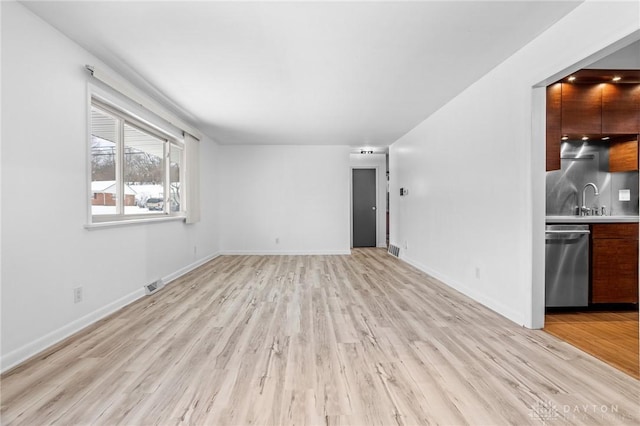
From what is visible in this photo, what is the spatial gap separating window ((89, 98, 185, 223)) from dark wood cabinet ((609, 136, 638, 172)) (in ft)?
17.9

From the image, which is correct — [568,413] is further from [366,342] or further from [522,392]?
[366,342]

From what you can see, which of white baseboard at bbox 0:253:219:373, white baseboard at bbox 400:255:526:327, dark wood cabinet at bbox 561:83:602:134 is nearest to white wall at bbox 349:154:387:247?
white baseboard at bbox 400:255:526:327

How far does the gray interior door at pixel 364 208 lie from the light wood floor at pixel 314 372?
4613 mm

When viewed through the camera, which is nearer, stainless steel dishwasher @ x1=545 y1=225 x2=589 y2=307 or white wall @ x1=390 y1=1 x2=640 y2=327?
white wall @ x1=390 y1=1 x2=640 y2=327

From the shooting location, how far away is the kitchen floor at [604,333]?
2049 millimetres

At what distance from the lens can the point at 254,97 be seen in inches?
148

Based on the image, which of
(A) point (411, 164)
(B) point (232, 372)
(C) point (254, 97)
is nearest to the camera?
(B) point (232, 372)

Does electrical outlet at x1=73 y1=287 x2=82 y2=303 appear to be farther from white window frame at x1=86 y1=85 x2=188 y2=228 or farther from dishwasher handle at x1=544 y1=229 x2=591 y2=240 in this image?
dishwasher handle at x1=544 y1=229 x2=591 y2=240

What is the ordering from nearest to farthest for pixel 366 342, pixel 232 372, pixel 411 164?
pixel 232 372, pixel 366 342, pixel 411 164

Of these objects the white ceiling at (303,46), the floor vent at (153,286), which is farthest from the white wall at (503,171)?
the floor vent at (153,286)

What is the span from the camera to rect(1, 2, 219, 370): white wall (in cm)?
196

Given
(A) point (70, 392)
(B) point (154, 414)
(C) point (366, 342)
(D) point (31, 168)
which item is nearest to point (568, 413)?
(C) point (366, 342)

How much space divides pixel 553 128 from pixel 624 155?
3.75 feet

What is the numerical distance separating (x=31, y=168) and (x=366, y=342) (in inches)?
107
